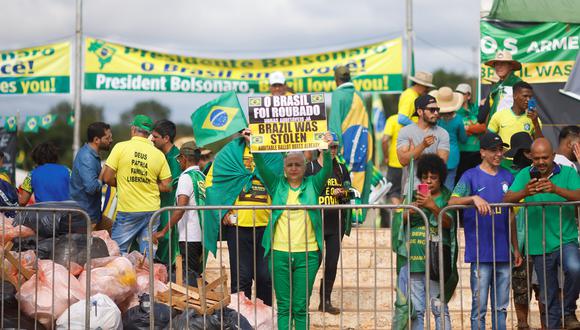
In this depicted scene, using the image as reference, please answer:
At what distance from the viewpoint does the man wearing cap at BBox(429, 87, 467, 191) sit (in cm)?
1200

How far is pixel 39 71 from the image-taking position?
64.3 feet

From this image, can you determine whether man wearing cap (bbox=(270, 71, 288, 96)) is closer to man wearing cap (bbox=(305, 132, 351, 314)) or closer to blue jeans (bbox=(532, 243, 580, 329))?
man wearing cap (bbox=(305, 132, 351, 314))

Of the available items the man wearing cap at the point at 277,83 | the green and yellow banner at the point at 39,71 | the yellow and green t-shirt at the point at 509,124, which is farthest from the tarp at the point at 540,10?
the green and yellow banner at the point at 39,71

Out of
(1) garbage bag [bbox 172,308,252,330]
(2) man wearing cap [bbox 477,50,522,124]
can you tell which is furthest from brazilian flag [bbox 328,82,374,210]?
(1) garbage bag [bbox 172,308,252,330]

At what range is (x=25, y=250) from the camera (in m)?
9.22

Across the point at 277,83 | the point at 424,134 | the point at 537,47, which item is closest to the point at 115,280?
the point at 277,83

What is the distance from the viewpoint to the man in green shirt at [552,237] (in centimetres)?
841

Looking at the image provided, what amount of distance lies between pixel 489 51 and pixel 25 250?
622 centimetres

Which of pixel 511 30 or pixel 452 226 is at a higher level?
pixel 511 30

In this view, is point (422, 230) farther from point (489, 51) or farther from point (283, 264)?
point (489, 51)

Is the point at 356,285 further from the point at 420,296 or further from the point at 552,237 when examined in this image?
the point at 552,237

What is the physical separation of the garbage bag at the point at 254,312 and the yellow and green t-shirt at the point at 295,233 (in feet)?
1.75

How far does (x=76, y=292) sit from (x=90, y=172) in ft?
7.79

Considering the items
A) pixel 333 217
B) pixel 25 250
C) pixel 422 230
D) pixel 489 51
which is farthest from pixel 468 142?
pixel 25 250
